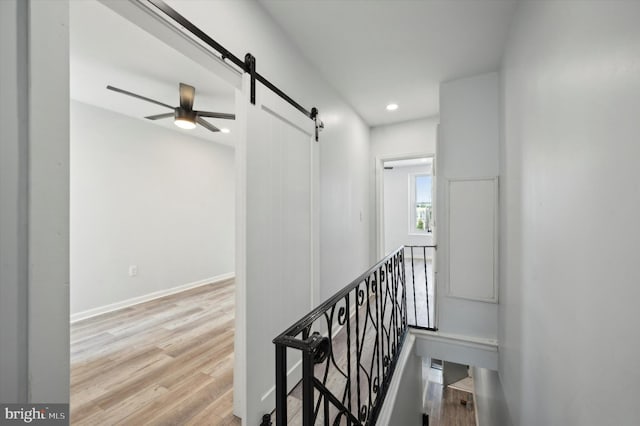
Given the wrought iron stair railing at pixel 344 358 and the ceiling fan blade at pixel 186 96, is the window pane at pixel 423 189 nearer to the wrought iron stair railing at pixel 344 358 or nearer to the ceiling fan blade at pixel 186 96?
the wrought iron stair railing at pixel 344 358

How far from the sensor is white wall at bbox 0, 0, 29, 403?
0.71m

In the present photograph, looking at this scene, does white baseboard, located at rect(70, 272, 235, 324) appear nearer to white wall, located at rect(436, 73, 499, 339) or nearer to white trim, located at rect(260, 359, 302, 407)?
white trim, located at rect(260, 359, 302, 407)

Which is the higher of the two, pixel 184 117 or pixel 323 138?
pixel 184 117

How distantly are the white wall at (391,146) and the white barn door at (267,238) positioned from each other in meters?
2.12

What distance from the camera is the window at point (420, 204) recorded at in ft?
25.3

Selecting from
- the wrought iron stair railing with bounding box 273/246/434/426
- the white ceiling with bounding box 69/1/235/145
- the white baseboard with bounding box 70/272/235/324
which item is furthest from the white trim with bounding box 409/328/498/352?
the white baseboard with bounding box 70/272/235/324

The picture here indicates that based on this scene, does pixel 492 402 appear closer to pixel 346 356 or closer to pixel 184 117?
pixel 346 356

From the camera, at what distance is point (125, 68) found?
2447mm

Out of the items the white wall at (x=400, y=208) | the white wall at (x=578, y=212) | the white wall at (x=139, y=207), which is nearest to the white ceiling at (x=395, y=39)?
the white wall at (x=578, y=212)

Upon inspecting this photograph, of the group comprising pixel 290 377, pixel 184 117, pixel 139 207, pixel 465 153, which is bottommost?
pixel 290 377

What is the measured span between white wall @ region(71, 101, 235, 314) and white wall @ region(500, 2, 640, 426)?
4.41 meters

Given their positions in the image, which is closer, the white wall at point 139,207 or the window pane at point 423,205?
the white wall at point 139,207

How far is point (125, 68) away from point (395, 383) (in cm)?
367

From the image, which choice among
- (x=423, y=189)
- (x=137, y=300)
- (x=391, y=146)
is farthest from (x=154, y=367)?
(x=423, y=189)
